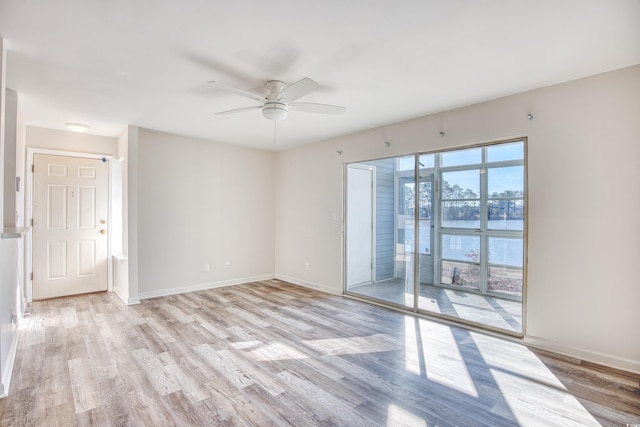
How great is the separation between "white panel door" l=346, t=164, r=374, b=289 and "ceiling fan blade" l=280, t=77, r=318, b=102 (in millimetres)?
2529

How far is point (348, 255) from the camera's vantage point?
516 centimetres

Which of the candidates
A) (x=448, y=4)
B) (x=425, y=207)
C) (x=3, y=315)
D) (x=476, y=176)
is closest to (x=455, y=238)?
(x=425, y=207)

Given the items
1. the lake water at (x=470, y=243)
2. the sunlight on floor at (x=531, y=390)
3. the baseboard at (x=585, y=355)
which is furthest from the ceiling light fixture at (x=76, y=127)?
the baseboard at (x=585, y=355)

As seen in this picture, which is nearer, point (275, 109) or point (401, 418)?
point (401, 418)

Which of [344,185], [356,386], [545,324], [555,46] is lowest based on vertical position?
[356,386]

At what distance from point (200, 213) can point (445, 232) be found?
3.95m

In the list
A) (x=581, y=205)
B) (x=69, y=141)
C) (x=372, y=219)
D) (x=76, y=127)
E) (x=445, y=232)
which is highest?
(x=76, y=127)

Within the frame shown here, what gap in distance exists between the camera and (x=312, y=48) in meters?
2.37

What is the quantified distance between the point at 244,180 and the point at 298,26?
13.4 ft

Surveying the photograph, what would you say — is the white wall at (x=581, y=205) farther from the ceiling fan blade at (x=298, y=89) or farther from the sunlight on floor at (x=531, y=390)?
the ceiling fan blade at (x=298, y=89)

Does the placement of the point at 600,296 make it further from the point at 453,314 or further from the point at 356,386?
the point at 356,386

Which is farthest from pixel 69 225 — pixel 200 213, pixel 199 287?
pixel 199 287

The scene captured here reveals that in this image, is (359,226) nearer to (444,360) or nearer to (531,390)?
(444,360)

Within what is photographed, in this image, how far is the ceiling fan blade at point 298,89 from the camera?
242cm
